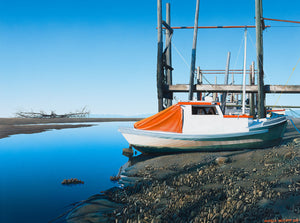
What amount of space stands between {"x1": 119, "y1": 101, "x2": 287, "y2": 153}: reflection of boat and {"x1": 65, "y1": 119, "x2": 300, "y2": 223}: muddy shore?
237cm

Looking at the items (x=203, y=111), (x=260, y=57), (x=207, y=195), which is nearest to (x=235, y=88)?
(x=260, y=57)

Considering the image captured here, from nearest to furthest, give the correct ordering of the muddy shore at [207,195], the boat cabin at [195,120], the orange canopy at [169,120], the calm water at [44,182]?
the muddy shore at [207,195] < the calm water at [44,182] < the boat cabin at [195,120] < the orange canopy at [169,120]

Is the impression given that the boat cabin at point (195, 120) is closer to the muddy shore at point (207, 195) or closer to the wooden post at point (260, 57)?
the muddy shore at point (207, 195)

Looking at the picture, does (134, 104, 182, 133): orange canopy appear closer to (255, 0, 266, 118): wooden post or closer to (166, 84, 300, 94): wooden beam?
(166, 84, 300, 94): wooden beam

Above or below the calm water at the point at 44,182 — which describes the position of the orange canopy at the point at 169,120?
above

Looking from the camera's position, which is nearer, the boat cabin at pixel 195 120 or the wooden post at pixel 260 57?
the boat cabin at pixel 195 120

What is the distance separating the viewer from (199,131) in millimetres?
11914

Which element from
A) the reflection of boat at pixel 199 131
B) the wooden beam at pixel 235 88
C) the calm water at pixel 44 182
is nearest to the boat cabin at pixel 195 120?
the reflection of boat at pixel 199 131

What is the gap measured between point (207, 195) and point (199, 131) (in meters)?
6.32

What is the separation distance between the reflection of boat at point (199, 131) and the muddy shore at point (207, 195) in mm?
→ 2370

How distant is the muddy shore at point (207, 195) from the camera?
4.83 metres

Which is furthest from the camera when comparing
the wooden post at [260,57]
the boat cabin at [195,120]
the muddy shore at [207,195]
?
the wooden post at [260,57]

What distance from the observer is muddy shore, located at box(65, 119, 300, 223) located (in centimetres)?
483

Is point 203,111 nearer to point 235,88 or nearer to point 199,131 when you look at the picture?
point 199,131
